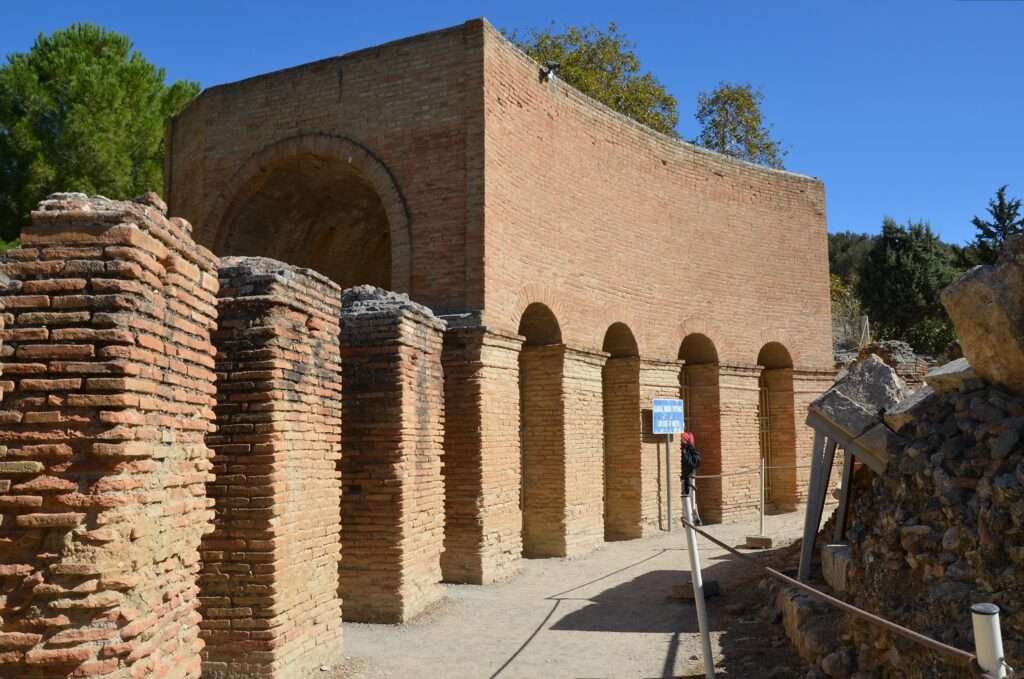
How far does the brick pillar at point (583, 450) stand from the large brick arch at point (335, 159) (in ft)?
9.35

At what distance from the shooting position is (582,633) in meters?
8.23

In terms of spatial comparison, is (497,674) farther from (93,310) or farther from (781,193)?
(781,193)

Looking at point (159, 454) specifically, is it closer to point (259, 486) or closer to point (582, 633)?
point (259, 486)

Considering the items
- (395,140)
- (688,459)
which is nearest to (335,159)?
(395,140)

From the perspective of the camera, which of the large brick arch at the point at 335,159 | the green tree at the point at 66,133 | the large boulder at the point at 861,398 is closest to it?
the large boulder at the point at 861,398

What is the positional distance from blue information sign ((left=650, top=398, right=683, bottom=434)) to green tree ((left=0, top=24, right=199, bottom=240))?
47.9 ft

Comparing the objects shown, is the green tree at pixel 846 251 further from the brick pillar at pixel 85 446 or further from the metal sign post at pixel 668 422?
the brick pillar at pixel 85 446

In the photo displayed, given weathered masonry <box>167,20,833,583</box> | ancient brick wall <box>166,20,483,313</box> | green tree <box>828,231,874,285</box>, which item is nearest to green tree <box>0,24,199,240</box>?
weathered masonry <box>167,20,833,583</box>

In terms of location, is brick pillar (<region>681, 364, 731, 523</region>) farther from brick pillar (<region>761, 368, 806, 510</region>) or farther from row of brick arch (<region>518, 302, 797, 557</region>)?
brick pillar (<region>761, 368, 806, 510</region>)

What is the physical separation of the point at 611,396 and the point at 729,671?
8.09 metres

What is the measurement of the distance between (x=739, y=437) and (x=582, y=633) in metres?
8.96

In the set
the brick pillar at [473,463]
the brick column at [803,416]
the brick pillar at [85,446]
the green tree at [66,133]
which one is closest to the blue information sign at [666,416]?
the brick pillar at [473,463]

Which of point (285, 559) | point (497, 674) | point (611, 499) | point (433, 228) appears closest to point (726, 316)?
point (611, 499)

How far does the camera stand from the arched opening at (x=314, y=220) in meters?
13.7
